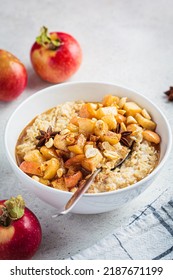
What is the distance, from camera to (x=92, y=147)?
6.57ft

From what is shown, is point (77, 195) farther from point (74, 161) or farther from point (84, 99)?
point (84, 99)

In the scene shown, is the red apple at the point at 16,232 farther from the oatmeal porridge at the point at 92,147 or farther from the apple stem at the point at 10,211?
the oatmeal porridge at the point at 92,147

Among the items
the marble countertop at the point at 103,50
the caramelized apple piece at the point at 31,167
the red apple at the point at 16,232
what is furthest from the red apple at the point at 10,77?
the red apple at the point at 16,232

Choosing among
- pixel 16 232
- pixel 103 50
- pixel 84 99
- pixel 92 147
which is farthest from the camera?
pixel 103 50

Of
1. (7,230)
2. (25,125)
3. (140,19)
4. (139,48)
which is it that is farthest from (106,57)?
(7,230)

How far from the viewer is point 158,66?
286cm

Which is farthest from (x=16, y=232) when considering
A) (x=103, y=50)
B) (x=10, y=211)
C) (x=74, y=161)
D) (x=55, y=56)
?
(x=103, y=50)

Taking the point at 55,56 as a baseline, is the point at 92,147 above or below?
above

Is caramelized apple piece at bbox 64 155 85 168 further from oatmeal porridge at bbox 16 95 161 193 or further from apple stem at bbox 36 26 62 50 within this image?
apple stem at bbox 36 26 62 50

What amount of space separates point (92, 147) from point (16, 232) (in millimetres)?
416

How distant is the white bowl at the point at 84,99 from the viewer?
6.25 feet

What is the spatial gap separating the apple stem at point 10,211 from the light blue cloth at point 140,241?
0.80 feet
